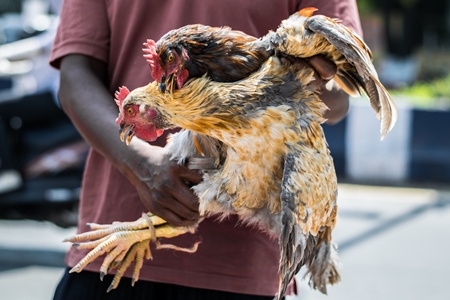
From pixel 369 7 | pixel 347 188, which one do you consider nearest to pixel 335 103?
pixel 347 188

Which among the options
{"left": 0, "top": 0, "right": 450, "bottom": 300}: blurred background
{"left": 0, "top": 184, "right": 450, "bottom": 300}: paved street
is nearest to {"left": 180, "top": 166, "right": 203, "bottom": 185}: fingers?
{"left": 0, "top": 0, "right": 450, "bottom": 300}: blurred background

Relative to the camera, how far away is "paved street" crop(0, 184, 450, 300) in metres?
5.81

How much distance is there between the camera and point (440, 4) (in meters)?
21.7

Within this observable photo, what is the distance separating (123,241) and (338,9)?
873 millimetres

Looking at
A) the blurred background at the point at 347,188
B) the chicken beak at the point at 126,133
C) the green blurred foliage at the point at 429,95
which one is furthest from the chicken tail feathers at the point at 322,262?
the green blurred foliage at the point at 429,95

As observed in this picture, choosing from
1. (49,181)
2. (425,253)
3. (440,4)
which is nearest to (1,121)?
(49,181)

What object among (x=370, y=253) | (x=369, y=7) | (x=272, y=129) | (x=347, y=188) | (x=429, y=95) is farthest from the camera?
(x=369, y=7)

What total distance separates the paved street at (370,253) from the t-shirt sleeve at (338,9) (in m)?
3.10

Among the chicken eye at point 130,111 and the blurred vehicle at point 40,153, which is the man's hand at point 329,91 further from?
the blurred vehicle at point 40,153

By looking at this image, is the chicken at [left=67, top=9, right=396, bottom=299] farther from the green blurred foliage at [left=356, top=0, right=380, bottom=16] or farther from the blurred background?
the green blurred foliage at [left=356, top=0, right=380, bottom=16]

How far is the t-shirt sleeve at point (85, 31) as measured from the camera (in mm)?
2283

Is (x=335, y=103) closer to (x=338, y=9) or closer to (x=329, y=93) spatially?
(x=329, y=93)

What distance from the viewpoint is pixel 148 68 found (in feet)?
7.41

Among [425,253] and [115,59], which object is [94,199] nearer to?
[115,59]
